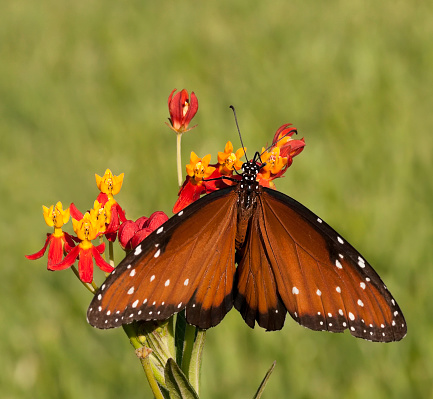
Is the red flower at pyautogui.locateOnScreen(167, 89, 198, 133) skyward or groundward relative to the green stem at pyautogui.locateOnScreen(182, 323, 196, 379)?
skyward

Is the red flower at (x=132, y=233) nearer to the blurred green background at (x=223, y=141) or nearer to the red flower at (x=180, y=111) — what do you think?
the red flower at (x=180, y=111)

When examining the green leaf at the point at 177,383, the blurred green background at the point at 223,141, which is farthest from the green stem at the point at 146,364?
the blurred green background at the point at 223,141

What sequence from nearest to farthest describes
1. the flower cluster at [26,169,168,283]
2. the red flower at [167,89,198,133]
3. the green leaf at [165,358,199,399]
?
1. the green leaf at [165,358,199,399]
2. the flower cluster at [26,169,168,283]
3. the red flower at [167,89,198,133]

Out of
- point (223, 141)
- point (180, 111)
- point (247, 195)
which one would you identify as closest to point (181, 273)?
point (247, 195)

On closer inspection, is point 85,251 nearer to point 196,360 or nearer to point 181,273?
point 181,273

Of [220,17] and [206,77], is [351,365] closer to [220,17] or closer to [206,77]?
[206,77]

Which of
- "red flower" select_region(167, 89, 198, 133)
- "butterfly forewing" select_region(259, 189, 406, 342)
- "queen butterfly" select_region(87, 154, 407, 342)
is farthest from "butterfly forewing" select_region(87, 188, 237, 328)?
"red flower" select_region(167, 89, 198, 133)

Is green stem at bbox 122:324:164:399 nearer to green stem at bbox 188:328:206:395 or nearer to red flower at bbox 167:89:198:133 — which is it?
green stem at bbox 188:328:206:395
